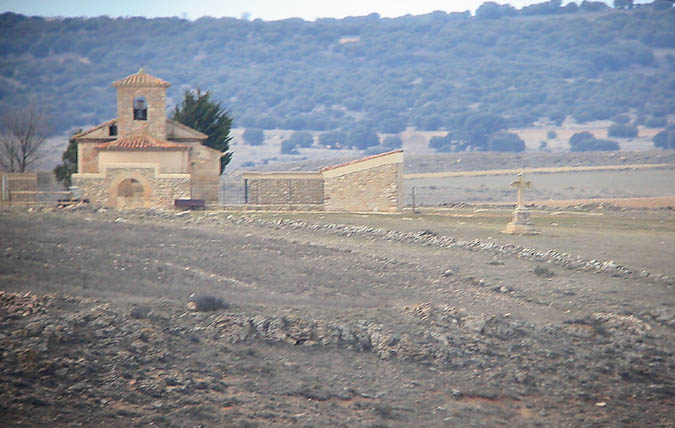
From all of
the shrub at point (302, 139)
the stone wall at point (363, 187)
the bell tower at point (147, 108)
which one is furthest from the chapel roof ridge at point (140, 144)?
the shrub at point (302, 139)

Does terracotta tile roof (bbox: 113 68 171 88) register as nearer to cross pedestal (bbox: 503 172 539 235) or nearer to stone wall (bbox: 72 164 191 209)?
stone wall (bbox: 72 164 191 209)

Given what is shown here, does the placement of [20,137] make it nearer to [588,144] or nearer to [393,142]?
[393,142]

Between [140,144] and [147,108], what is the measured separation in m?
2.30

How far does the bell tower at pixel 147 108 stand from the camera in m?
43.1

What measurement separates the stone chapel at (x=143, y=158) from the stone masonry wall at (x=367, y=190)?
19.3 ft

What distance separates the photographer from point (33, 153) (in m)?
64.2

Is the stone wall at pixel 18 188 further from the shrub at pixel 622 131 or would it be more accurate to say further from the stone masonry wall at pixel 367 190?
the shrub at pixel 622 131

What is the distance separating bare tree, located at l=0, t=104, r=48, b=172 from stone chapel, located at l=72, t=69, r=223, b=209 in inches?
717

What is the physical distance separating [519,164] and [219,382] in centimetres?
9037

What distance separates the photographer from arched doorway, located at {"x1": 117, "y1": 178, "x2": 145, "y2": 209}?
39.7m

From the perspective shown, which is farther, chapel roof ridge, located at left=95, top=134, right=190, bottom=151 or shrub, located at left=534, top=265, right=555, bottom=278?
chapel roof ridge, located at left=95, top=134, right=190, bottom=151

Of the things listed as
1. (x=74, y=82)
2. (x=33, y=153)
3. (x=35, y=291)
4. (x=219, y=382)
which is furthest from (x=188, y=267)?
(x=74, y=82)

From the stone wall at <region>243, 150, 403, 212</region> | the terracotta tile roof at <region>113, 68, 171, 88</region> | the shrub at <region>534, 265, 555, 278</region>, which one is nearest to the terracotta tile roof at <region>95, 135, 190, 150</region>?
the terracotta tile roof at <region>113, 68, 171, 88</region>

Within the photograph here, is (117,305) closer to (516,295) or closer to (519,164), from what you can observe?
(516,295)
